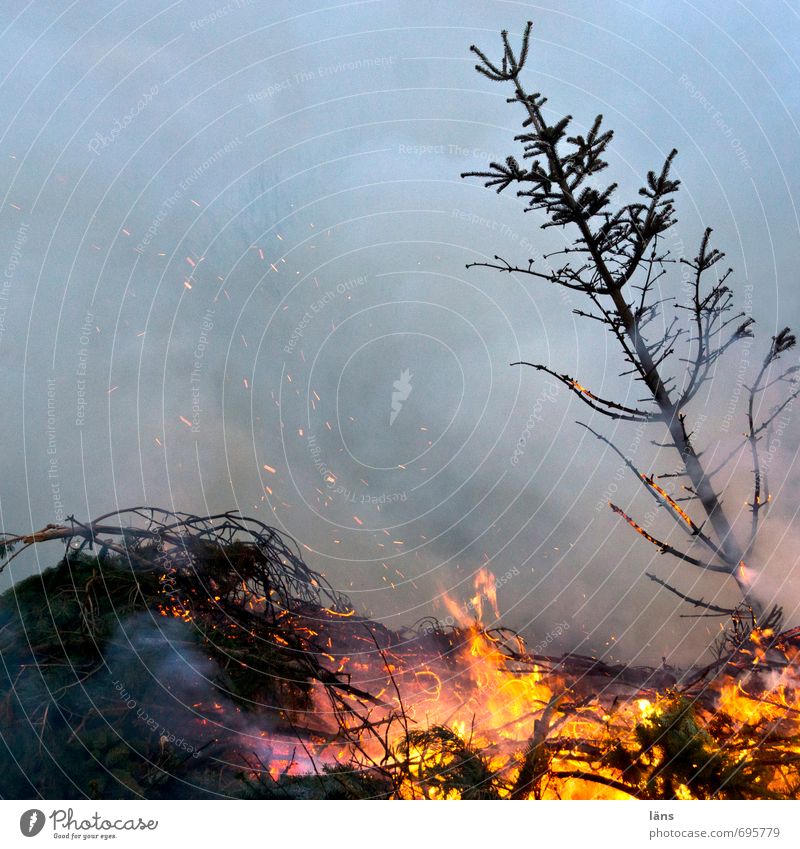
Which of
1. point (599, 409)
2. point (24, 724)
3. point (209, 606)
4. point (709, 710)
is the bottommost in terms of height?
point (709, 710)

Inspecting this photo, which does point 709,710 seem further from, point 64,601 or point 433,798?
point 64,601

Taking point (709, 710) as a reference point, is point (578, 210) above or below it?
above

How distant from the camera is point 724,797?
11.6ft

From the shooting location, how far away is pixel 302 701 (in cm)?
397

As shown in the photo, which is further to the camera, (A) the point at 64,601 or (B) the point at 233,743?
(A) the point at 64,601

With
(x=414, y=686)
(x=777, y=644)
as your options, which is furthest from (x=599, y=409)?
(x=414, y=686)

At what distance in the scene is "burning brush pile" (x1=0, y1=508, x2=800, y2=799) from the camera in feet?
11.4

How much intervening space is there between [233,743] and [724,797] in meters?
3.12

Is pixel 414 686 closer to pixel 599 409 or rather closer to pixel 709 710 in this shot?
pixel 709 710

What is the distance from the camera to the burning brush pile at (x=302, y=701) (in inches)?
137
